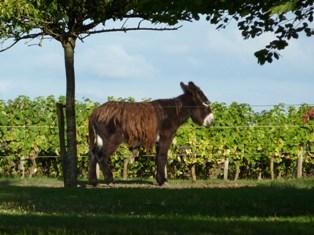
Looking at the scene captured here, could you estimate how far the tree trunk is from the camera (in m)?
22.3

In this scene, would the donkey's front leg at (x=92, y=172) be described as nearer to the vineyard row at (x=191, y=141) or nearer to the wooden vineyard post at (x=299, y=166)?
the vineyard row at (x=191, y=141)

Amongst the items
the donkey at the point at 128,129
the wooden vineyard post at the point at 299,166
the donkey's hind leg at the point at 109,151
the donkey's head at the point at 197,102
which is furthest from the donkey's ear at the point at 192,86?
the wooden vineyard post at the point at 299,166

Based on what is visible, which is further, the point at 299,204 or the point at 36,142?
the point at 36,142

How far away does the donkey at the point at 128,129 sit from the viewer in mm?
22484

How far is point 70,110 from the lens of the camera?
2227 centimetres

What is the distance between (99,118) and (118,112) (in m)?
0.54

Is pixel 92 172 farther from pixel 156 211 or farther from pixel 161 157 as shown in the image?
pixel 156 211

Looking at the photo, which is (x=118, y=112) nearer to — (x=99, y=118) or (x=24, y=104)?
(x=99, y=118)

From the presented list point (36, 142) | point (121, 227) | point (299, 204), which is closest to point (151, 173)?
point (36, 142)

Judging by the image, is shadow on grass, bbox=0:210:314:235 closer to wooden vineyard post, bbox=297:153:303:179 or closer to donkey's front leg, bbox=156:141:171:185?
donkey's front leg, bbox=156:141:171:185

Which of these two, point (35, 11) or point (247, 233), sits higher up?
point (35, 11)

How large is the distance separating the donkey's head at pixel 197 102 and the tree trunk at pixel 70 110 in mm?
3324

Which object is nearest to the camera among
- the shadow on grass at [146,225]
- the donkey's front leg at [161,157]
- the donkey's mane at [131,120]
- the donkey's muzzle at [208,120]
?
the shadow on grass at [146,225]

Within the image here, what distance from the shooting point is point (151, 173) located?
29109 mm
